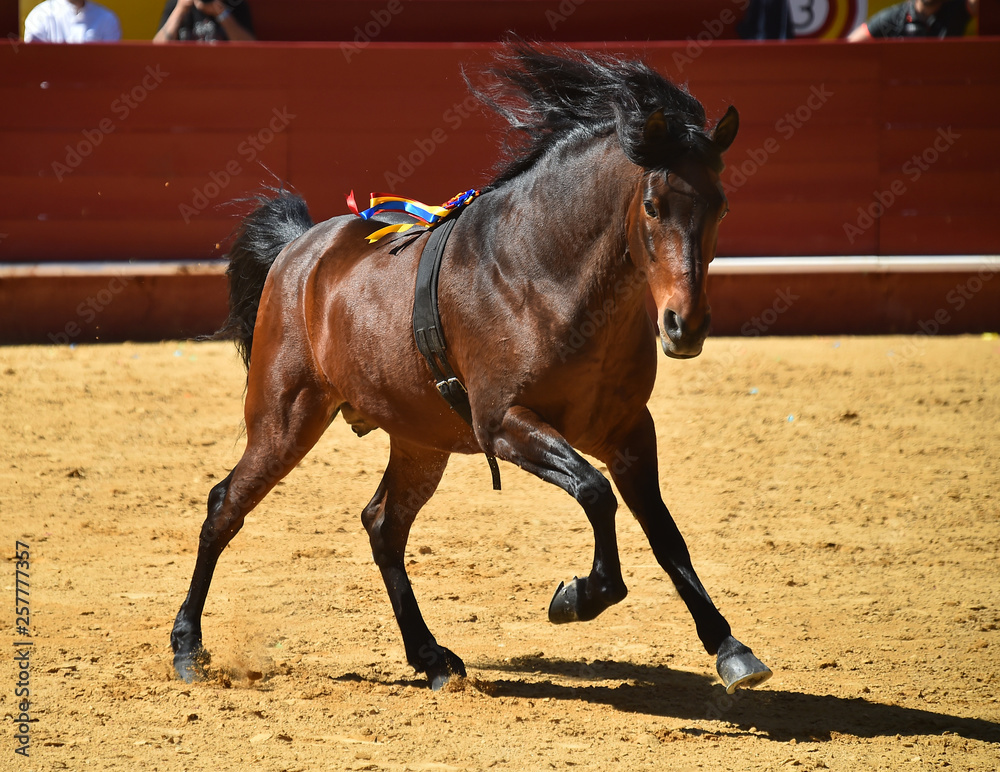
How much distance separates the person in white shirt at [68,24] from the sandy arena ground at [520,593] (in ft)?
10.8

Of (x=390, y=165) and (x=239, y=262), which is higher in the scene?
(x=239, y=262)

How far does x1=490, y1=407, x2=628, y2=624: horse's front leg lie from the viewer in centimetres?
335

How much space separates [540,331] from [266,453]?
4.42 ft

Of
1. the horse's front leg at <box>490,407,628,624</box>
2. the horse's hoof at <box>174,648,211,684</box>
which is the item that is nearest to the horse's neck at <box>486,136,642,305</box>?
the horse's front leg at <box>490,407,628,624</box>

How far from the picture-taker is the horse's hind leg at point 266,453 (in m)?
4.31

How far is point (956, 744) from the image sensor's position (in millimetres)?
3354

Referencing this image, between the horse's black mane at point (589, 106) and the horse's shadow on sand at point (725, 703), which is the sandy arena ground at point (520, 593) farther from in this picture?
the horse's black mane at point (589, 106)

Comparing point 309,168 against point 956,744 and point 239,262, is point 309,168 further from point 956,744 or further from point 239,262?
point 956,744

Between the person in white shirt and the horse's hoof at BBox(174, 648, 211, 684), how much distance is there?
7.37 metres

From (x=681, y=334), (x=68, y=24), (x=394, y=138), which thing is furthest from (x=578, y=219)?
(x=68, y=24)

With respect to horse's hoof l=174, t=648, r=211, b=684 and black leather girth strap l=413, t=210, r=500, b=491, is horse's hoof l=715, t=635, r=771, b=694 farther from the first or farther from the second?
horse's hoof l=174, t=648, r=211, b=684

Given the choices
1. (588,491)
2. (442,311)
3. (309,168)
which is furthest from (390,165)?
(588,491)

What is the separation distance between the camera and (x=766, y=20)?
10805 millimetres

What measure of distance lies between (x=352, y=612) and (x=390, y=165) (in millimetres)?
6091
